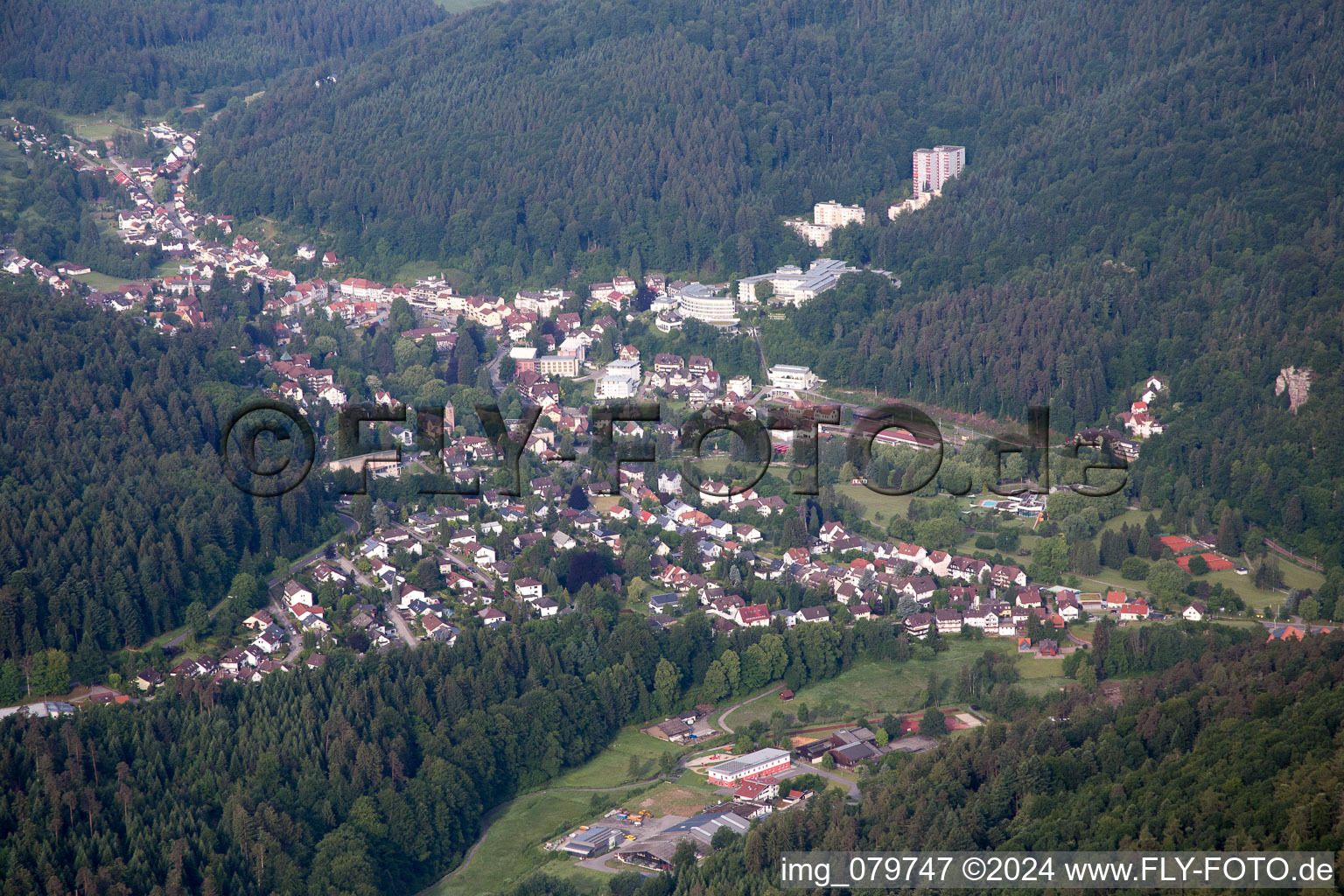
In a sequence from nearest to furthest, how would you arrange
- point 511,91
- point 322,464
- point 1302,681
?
point 1302,681 < point 322,464 < point 511,91

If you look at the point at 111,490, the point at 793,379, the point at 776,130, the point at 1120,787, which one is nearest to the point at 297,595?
the point at 111,490

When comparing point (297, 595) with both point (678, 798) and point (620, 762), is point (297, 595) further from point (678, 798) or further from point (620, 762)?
point (678, 798)


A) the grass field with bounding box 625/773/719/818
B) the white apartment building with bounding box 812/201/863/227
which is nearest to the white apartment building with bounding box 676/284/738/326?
the white apartment building with bounding box 812/201/863/227

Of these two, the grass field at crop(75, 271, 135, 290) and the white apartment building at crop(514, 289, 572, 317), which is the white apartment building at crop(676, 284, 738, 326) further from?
the grass field at crop(75, 271, 135, 290)

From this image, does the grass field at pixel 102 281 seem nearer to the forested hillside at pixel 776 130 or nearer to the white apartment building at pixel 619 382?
the forested hillside at pixel 776 130

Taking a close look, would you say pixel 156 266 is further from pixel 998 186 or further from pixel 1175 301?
pixel 1175 301

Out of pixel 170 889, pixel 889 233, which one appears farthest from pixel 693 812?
pixel 889 233
